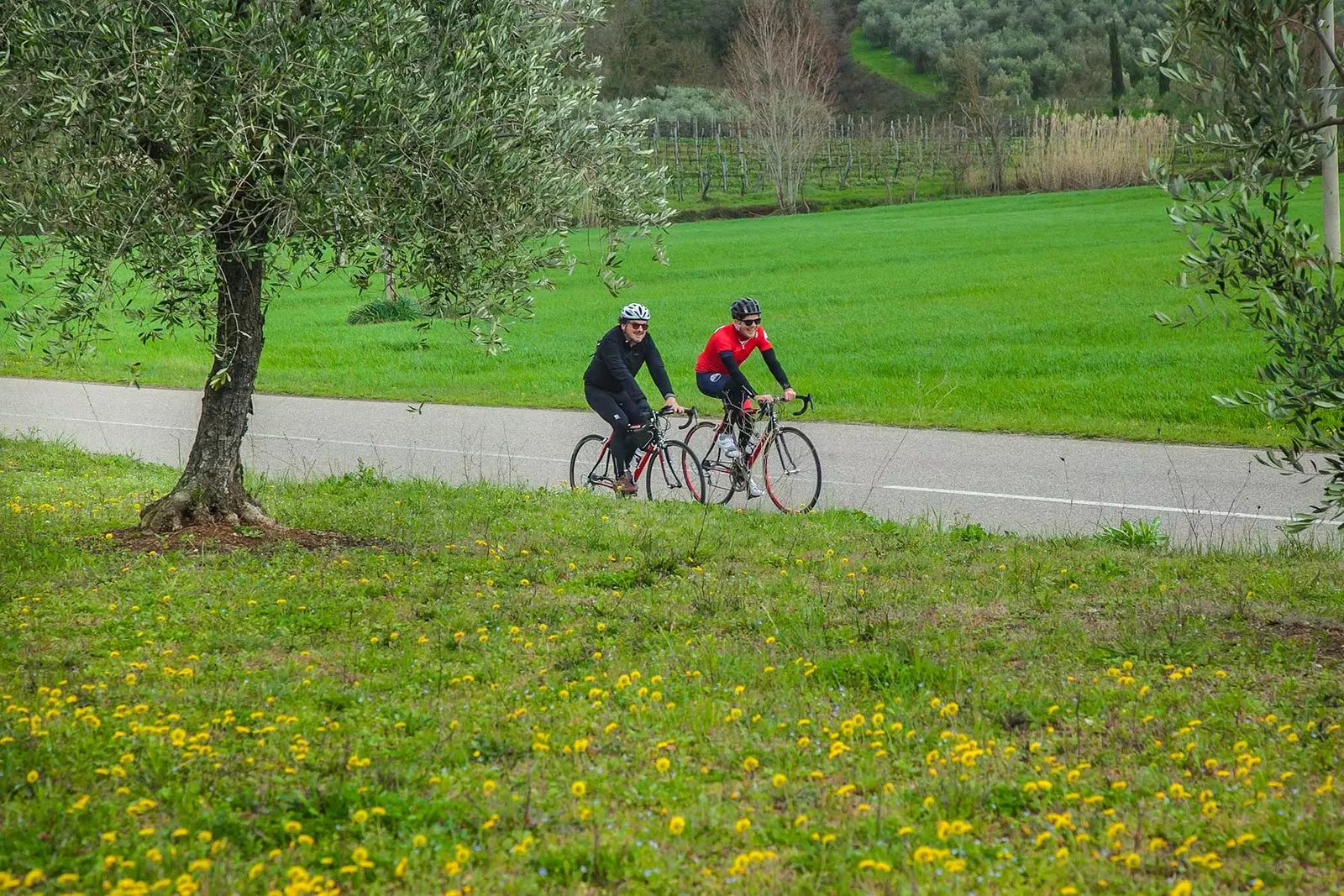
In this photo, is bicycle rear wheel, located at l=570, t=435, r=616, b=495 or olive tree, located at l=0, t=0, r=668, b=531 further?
bicycle rear wheel, located at l=570, t=435, r=616, b=495

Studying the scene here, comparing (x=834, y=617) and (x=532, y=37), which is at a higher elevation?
(x=532, y=37)

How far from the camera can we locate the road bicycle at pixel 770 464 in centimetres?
1156

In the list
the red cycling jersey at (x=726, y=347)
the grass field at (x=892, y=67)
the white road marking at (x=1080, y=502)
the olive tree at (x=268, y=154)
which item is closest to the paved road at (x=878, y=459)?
the white road marking at (x=1080, y=502)

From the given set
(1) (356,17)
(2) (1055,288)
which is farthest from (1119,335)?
(1) (356,17)

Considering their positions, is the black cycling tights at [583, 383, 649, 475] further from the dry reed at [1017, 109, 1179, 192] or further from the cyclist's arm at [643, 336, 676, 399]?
the dry reed at [1017, 109, 1179, 192]

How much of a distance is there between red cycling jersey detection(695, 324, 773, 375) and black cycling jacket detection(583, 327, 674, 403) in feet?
1.26

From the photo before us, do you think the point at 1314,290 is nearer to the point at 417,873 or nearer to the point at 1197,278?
the point at 1197,278

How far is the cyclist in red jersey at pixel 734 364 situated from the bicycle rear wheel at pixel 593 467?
115cm

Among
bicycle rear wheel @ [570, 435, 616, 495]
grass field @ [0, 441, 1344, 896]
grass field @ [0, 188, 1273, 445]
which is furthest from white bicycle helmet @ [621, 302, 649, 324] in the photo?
grass field @ [0, 188, 1273, 445]

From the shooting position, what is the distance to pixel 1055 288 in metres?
29.1

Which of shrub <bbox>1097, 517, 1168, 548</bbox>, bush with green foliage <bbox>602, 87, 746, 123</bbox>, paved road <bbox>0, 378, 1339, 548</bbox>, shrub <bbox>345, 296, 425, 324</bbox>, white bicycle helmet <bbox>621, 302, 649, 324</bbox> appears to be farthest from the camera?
bush with green foliage <bbox>602, 87, 746, 123</bbox>

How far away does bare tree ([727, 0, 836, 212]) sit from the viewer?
61.7m

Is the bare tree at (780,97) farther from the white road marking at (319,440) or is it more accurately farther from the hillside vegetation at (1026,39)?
the white road marking at (319,440)

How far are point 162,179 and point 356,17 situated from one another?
1.51 metres
